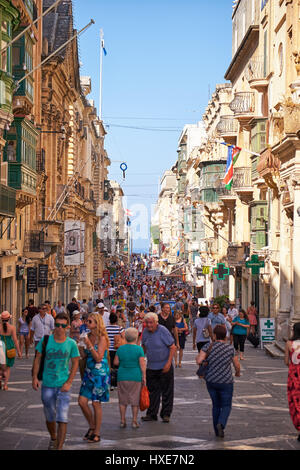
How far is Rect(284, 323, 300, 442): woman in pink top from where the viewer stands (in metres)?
10.5

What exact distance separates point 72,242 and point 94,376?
4002cm

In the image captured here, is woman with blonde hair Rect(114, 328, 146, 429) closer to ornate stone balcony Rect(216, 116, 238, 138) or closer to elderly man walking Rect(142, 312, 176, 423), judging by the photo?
elderly man walking Rect(142, 312, 176, 423)

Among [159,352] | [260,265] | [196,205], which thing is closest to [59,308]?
[260,265]

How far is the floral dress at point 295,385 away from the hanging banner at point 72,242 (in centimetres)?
3926

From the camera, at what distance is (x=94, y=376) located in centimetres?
1074

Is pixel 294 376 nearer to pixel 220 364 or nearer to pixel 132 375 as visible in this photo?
pixel 220 364

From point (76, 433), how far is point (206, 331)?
792 cm

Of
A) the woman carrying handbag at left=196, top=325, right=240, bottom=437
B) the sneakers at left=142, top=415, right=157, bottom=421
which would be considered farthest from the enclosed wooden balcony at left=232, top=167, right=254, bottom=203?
the woman carrying handbag at left=196, top=325, right=240, bottom=437

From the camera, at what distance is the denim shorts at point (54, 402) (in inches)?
385

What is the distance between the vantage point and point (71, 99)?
54812 mm

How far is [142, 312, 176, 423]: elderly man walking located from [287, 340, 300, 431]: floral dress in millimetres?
2130

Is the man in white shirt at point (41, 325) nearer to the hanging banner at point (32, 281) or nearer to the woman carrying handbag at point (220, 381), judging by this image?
the woman carrying handbag at point (220, 381)

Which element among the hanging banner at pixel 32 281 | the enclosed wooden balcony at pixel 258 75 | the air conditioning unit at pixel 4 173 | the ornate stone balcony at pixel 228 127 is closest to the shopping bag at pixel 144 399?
the air conditioning unit at pixel 4 173

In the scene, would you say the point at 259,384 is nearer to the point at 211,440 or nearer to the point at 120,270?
the point at 211,440
